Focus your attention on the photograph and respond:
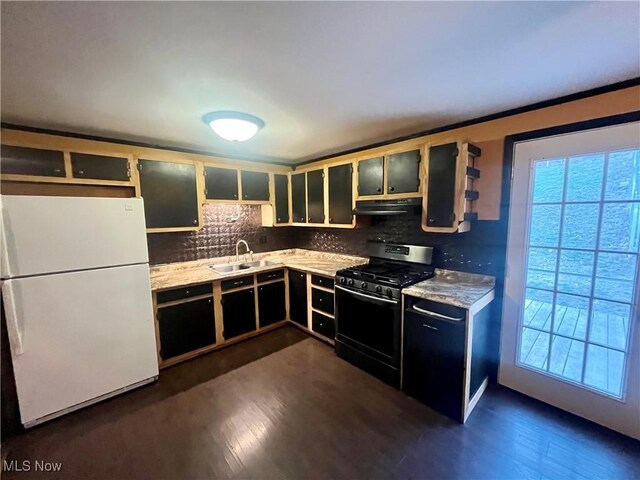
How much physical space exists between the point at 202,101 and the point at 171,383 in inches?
96.0

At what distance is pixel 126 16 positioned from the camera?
107 cm

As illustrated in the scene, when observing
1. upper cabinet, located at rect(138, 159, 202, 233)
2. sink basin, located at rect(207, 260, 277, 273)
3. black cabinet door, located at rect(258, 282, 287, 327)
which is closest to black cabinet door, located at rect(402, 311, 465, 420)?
black cabinet door, located at rect(258, 282, 287, 327)

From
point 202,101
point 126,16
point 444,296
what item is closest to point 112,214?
point 202,101

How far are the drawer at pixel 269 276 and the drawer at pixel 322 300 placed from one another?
53 centimetres

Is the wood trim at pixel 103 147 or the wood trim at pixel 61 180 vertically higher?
the wood trim at pixel 103 147

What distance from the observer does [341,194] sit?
123 inches

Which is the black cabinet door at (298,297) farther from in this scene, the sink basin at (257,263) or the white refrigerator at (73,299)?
the white refrigerator at (73,299)

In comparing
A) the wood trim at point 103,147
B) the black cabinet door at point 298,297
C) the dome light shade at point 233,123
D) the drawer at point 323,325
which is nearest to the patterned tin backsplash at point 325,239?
the wood trim at point 103,147

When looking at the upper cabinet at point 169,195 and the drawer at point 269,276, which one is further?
the drawer at point 269,276

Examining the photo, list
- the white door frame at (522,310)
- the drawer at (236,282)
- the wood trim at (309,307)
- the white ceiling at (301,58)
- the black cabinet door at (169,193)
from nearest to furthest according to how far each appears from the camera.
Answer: the white ceiling at (301,58), the white door frame at (522,310), the black cabinet door at (169,193), the drawer at (236,282), the wood trim at (309,307)

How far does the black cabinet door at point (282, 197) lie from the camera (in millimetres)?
3748

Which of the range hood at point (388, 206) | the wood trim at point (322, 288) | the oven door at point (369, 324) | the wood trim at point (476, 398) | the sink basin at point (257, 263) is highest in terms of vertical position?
the range hood at point (388, 206)

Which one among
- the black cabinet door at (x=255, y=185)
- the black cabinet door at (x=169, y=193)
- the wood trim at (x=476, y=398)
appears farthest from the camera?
the black cabinet door at (x=255, y=185)

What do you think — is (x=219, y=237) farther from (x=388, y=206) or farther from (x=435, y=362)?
(x=435, y=362)
